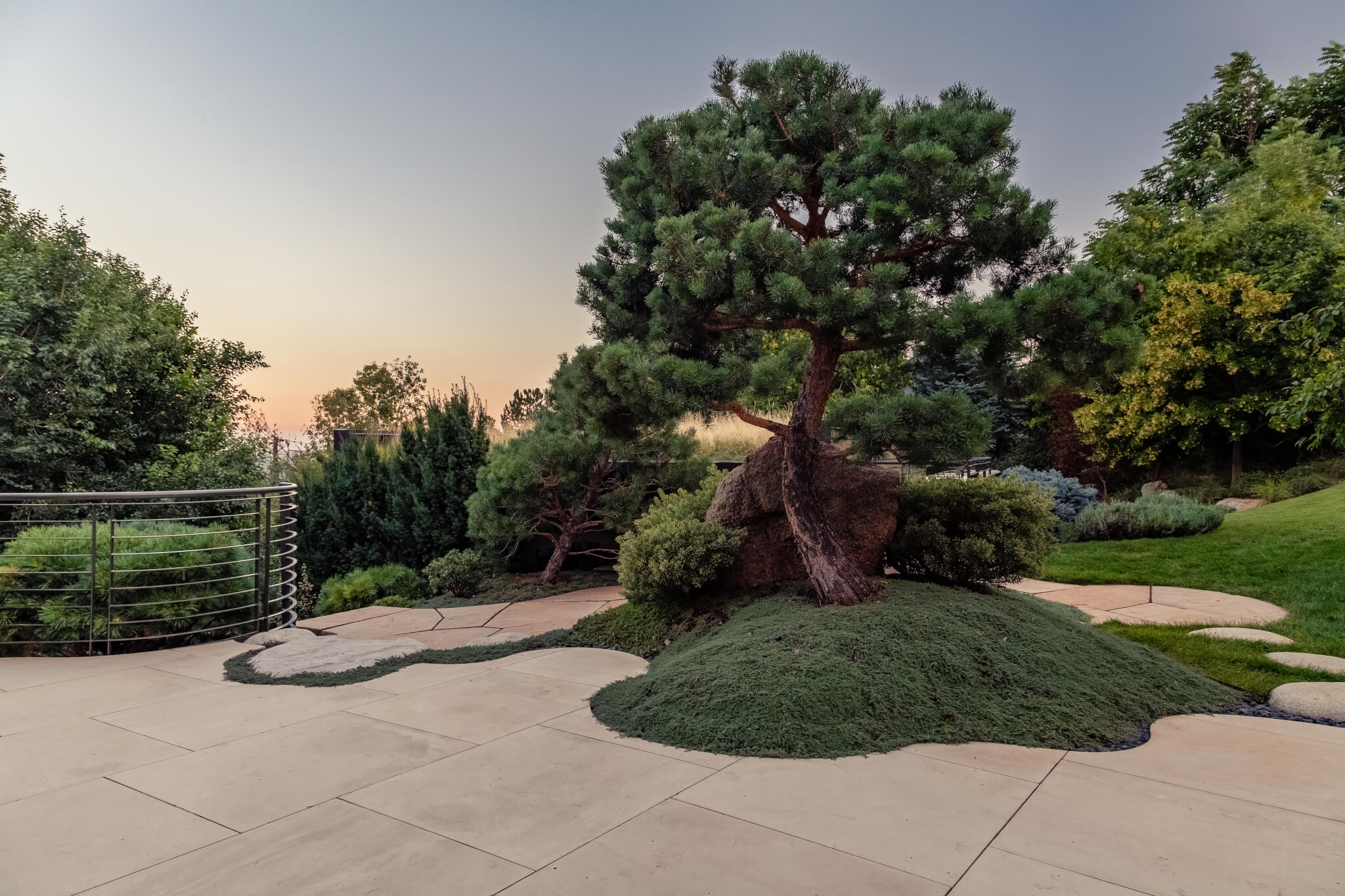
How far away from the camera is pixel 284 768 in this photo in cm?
255

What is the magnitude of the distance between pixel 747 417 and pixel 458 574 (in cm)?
405

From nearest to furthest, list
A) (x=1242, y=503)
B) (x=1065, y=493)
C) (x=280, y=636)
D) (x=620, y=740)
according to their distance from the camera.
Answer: (x=620, y=740), (x=280, y=636), (x=1065, y=493), (x=1242, y=503)

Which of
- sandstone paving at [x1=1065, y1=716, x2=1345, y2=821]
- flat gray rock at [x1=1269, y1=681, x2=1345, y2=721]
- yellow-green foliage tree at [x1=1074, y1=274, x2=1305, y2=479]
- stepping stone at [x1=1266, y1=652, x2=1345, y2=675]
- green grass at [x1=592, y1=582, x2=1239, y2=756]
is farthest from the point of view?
yellow-green foliage tree at [x1=1074, y1=274, x2=1305, y2=479]

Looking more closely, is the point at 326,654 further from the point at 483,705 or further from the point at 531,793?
the point at 531,793

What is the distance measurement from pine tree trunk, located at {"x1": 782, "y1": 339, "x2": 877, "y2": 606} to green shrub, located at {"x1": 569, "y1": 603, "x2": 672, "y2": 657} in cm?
105

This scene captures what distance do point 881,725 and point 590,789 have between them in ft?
4.01

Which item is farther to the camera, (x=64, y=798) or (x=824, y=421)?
(x=824, y=421)

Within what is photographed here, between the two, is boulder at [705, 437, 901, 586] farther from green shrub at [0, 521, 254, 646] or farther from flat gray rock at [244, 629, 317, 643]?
green shrub at [0, 521, 254, 646]

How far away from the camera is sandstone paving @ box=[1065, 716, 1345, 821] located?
2398 mm

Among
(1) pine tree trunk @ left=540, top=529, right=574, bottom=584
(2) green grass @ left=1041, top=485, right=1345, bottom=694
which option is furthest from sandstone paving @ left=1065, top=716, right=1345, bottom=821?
(1) pine tree trunk @ left=540, top=529, right=574, bottom=584

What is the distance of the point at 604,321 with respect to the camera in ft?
15.8

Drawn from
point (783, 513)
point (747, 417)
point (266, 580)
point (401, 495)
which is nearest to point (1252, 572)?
point (783, 513)

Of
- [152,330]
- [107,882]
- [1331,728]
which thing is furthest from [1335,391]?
[152,330]

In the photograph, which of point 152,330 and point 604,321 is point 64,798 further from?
point 152,330
